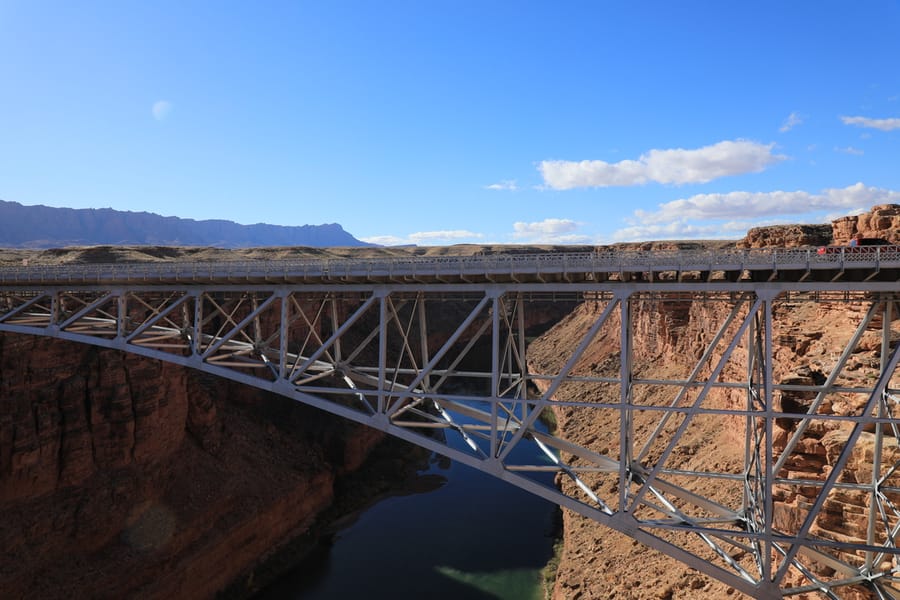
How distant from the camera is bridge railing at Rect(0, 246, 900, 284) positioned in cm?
1211

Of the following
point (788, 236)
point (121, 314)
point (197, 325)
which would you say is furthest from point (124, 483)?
point (788, 236)

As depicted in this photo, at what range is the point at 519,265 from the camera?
14266 mm

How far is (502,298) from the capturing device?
1505 cm

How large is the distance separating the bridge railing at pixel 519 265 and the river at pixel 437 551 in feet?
54.6

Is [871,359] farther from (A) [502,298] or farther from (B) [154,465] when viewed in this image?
(B) [154,465]

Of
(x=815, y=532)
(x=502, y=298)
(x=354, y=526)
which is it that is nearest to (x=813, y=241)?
(x=815, y=532)

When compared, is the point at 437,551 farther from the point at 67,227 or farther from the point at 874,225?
the point at 67,227

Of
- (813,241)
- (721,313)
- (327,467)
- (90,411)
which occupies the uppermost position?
(813,241)

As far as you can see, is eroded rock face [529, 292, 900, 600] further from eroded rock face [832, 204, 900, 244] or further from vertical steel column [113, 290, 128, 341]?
vertical steel column [113, 290, 128, 341]

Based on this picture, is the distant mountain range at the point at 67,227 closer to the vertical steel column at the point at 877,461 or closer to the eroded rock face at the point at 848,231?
the eroded rock face at the point at 848,231

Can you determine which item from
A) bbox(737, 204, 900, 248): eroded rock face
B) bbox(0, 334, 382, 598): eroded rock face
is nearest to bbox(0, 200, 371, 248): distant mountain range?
bbox(0, 334, 382, 598): eroded rock face

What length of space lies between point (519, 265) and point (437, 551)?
2041 cm

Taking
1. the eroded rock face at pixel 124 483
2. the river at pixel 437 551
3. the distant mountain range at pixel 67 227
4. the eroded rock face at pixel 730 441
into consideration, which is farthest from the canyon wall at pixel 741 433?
the distant mountain range at pixel 67 227

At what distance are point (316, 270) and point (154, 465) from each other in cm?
1668
